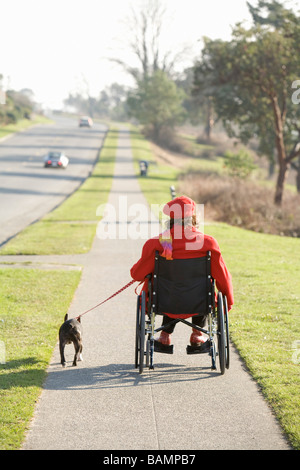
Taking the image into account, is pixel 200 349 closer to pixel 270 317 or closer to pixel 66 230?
pixel 270 317

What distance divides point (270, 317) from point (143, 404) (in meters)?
3.40

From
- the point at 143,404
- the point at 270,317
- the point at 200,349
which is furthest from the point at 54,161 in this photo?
the point at 143,404

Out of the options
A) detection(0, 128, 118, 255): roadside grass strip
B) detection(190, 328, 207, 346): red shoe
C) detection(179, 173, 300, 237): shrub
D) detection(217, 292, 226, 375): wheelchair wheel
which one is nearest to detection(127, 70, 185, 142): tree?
detection(0, 128, 118, 255): roadside grass strip

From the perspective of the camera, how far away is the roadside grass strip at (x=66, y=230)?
46.6ft

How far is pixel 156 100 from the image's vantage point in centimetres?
6688

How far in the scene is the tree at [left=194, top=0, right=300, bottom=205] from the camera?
96.4 feet

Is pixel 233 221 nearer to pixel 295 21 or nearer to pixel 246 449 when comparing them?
pixel 295 21

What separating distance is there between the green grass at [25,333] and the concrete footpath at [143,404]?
117mm

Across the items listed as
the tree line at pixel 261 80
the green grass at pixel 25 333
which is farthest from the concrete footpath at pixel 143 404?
the tree line at pixel 261 80

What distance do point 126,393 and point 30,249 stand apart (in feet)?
29.2

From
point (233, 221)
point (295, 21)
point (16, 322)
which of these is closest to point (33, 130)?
point (295, 21)

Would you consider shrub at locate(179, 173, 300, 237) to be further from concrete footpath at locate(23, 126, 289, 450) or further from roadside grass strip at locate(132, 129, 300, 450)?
concrete footpath at locate(23, 126, 289, 450)

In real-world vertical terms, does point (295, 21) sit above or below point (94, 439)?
above

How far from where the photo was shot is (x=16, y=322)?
7809mm
